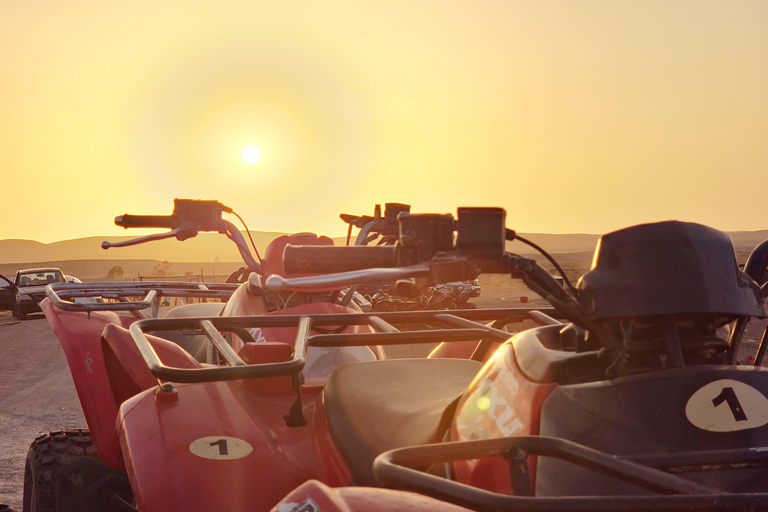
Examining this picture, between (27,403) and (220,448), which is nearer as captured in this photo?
(220,448)

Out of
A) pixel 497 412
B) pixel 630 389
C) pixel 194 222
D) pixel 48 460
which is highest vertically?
pixel 194 222

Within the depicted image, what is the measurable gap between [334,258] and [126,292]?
380 cm

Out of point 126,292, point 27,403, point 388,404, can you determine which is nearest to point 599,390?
point 388,404

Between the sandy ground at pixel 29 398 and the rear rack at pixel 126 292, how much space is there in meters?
1.56

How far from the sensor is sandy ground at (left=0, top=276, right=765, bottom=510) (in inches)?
229

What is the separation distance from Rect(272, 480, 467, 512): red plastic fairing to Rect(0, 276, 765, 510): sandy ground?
4.52m

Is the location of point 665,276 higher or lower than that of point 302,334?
higher

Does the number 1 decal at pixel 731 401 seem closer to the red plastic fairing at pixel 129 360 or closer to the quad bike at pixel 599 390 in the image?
the quad bike at pixel 599 390

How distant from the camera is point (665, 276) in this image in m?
1.29

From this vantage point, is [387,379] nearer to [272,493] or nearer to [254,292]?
[272,493]

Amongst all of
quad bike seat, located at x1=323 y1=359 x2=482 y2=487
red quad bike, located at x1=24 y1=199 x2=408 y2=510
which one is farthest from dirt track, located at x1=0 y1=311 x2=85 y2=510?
quad bike seat, located at x1=323 y1=359 x2=482 y2=487

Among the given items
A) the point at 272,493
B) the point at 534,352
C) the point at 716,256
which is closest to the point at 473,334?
the point at 272,493

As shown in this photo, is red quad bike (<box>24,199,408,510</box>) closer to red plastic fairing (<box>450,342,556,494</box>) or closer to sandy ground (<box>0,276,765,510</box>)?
red plastic fairing (<box>450,342,556,494</box>)

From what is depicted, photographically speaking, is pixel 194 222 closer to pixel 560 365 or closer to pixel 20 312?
pixel 560 365
